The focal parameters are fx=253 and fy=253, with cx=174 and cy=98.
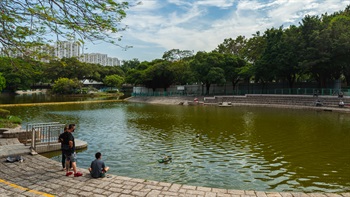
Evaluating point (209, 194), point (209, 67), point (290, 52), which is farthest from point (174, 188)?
point (209, 67)

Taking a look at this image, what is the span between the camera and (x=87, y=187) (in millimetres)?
7008

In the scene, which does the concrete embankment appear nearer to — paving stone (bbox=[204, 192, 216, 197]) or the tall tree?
paving stone (bbox=[204, 192, 216, 197])

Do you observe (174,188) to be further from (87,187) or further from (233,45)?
(233,45)

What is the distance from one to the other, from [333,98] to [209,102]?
18.6 metres

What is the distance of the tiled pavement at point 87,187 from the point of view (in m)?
6.59

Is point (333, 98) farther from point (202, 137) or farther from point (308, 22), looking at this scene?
point (202, 137)

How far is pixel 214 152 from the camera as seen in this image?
476 inches

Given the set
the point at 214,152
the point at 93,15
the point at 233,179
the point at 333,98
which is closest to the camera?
the point at 93,15

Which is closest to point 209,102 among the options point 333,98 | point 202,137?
point 333,98

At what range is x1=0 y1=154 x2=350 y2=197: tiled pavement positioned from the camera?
6590 millimetres

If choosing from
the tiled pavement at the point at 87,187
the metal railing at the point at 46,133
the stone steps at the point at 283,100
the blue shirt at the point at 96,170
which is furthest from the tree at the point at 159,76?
the blue shirt at the point at 96,170

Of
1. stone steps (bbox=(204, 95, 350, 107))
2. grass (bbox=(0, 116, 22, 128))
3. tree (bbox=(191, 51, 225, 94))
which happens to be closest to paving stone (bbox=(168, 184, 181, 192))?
grass (bbox=(0, 116, 22, 128))

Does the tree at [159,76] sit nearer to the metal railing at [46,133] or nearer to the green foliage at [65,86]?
the green foliage at [65,86]

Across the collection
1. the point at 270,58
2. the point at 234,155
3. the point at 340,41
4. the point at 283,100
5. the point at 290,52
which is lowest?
the point at 234,155
